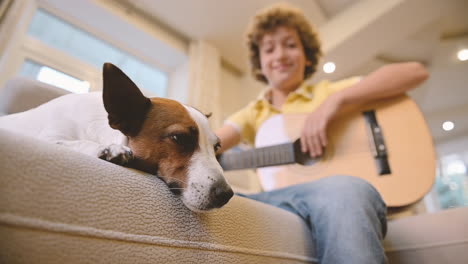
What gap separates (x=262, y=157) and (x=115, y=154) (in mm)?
756

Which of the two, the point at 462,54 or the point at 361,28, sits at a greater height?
the point at 361,28

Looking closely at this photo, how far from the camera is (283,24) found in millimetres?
1449

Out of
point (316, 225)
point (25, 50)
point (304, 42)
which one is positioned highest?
point (25, 50)

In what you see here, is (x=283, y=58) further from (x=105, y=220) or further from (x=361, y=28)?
(x=361, y=28)

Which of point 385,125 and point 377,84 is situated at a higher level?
point 377,84

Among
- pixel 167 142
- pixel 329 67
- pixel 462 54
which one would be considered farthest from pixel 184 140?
pixel 462 54

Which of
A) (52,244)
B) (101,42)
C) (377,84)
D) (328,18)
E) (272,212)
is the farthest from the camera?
(328,18)

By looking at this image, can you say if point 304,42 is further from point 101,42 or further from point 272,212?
point 101,42

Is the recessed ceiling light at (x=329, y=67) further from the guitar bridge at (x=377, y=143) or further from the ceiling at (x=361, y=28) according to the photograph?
the guitar bridge at (x=377, y=143)

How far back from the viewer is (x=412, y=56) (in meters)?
3.02

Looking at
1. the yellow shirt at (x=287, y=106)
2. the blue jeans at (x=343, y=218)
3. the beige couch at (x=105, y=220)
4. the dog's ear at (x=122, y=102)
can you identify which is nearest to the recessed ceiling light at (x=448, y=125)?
the yellow shirt at (x=287, y=106)

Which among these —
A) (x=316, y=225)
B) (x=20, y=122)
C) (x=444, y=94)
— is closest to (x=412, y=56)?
(x=444, y=94)

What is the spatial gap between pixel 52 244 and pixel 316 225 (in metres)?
0.57

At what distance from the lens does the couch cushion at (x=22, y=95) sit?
0.90m
